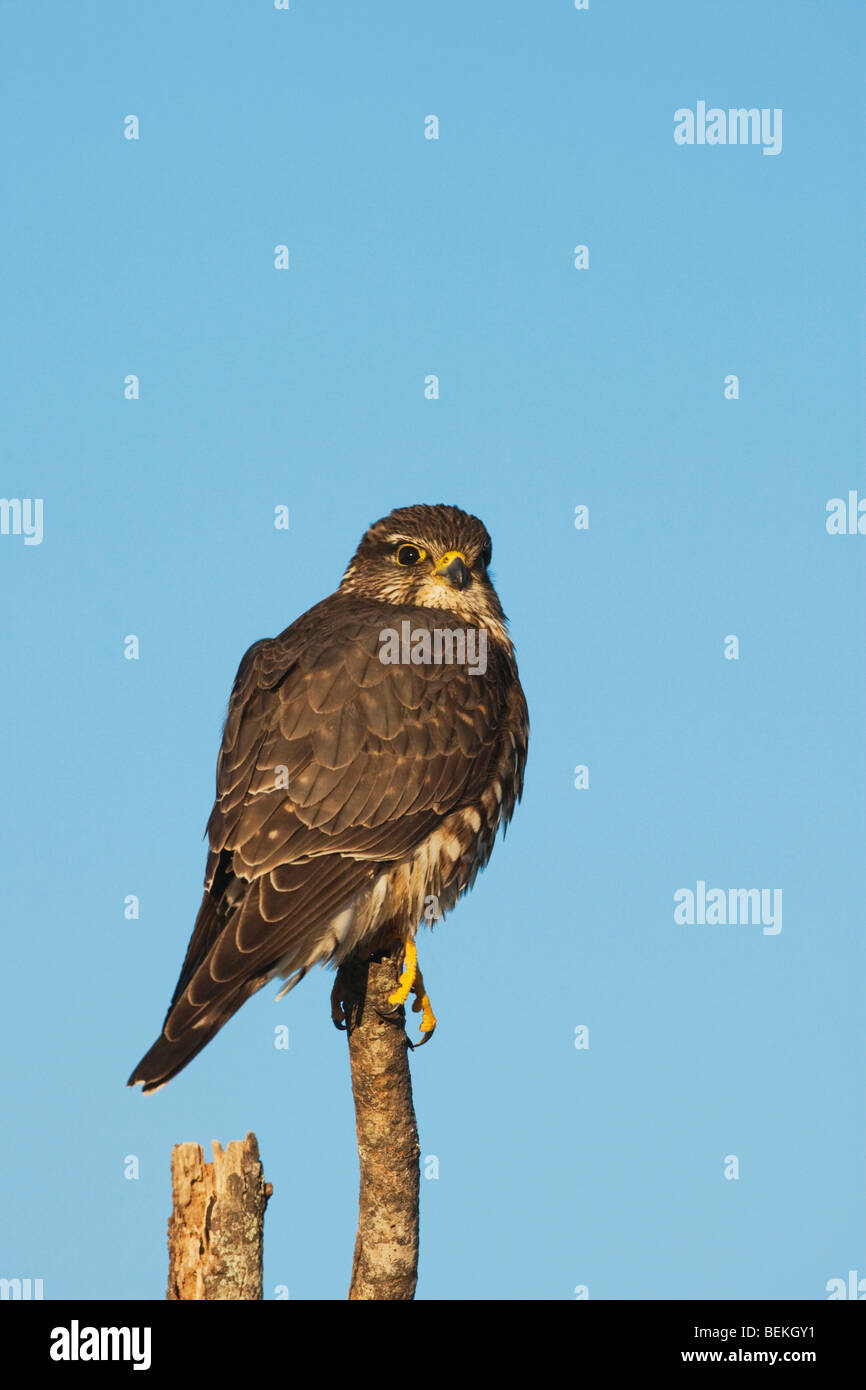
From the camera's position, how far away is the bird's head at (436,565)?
796 centimetres

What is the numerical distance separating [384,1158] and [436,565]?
3128 mm

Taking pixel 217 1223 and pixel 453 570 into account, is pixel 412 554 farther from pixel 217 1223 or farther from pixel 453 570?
pixel 217 1223

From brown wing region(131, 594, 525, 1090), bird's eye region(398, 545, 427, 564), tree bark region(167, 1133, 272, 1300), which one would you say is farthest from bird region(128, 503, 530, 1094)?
tree bark region(167, 1133, 272, 1300)

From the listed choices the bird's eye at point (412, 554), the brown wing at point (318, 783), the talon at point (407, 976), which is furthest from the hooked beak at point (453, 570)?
the talon at point (407, 976)

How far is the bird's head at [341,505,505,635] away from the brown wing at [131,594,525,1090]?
35 cm

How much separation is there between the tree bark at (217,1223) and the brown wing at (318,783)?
1.81 feet

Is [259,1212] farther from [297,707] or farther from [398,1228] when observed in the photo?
[297,707]

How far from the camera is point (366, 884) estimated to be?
6.86m

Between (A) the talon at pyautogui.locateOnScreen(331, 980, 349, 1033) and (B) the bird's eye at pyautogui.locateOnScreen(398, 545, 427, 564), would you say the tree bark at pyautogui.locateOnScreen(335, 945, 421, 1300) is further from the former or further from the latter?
(B) the bird's eye at pyautogui.locateOnScreen(398, 545, 427, 564)

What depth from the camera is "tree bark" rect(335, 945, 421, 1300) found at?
6.39 meters

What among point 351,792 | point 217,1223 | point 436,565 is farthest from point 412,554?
point 217,1223
